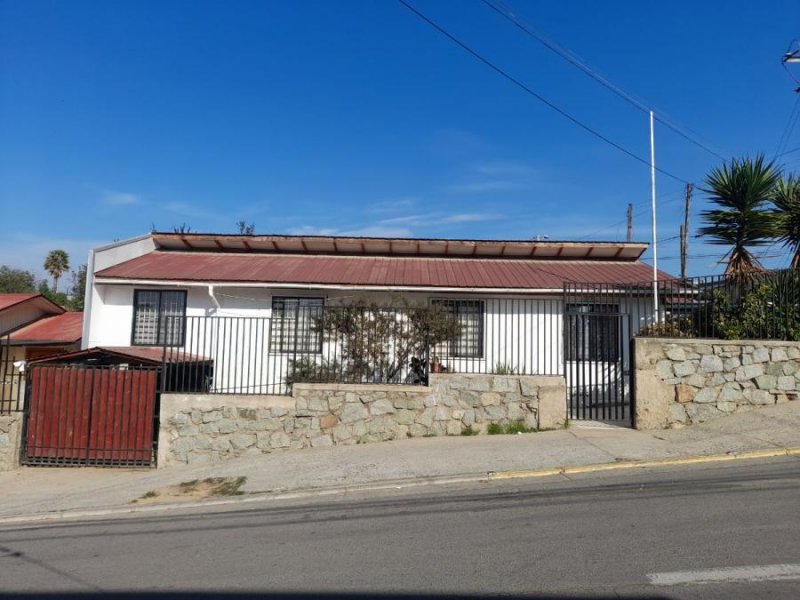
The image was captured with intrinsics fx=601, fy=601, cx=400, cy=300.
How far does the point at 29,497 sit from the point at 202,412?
2.84m

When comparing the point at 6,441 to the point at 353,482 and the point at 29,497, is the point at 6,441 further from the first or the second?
the point at 353,482

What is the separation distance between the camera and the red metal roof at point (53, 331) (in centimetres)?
1741

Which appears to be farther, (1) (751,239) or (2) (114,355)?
(1) (751,239)

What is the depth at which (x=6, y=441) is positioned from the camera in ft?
35.3

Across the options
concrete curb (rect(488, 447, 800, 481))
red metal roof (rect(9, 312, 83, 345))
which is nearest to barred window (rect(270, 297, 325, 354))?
concrete curb (rect(488, 447, 800, 481))

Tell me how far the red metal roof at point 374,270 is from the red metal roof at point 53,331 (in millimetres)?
2988

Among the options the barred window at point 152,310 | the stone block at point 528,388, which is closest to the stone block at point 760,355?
the stone block at point 528,388

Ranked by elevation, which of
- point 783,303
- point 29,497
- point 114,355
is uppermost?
point 783,303

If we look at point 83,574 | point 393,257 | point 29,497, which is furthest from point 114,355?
point 393,257

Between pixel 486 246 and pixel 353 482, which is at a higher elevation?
pixel 486 246

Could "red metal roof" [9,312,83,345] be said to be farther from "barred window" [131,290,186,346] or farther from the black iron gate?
the black iron gate

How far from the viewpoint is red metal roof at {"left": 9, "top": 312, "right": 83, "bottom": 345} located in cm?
1741

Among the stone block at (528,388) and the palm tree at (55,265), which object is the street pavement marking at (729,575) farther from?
the palm tree at (55,265)

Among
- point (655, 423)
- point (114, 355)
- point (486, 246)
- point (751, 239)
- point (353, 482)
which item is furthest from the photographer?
point (486, 246)
